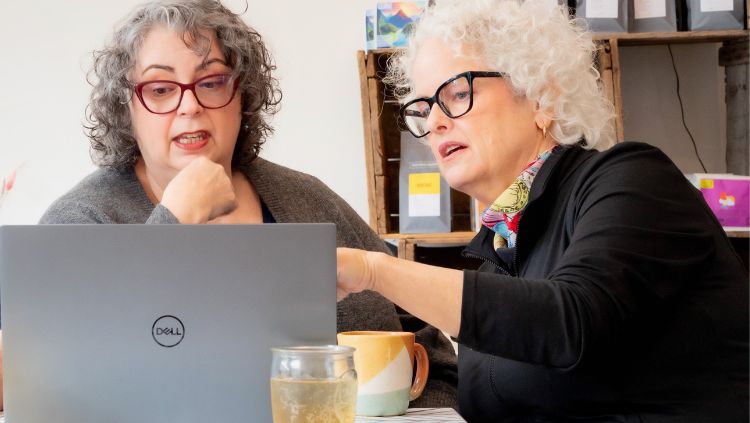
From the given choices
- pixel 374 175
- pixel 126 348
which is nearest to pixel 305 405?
pixel 126 348

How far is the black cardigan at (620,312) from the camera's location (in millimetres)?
1036

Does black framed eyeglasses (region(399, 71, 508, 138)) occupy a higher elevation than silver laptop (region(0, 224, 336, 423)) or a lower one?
higher

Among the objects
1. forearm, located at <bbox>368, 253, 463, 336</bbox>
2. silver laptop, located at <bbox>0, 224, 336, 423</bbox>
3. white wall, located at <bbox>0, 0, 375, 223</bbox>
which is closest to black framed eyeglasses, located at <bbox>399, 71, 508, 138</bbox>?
forearm, located at <bbox>368, 253, 463, 336</bbox>

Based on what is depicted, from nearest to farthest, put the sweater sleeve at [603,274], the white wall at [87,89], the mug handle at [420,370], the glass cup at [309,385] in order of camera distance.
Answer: the glass cup at [309,385]
the sweater sleeve at [603,274]
the mug handle at [420,370]
the white wall at [87,89]

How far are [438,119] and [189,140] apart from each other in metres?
0.45

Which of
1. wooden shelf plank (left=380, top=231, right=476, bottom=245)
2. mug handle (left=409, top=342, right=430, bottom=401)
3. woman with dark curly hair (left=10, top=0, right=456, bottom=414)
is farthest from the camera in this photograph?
wooden shelf plank (left=380, top=231, right=476, bottom=245)

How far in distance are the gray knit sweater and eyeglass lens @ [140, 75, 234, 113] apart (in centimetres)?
16

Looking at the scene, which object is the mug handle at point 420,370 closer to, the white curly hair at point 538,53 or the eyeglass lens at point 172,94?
the white curly hair at point 538,53

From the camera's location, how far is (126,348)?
35.4 inches

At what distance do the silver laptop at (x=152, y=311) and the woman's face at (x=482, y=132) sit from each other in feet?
2.04

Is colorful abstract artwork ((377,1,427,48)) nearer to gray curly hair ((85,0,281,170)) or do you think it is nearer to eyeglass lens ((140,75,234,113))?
gray curly hair ((85,0,281,170))

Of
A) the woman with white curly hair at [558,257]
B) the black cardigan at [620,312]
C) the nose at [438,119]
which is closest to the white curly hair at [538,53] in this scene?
the woman with white curly hair at [558,257]

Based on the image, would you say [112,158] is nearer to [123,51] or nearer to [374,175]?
[123,51]

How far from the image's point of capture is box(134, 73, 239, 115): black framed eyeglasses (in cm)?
156
